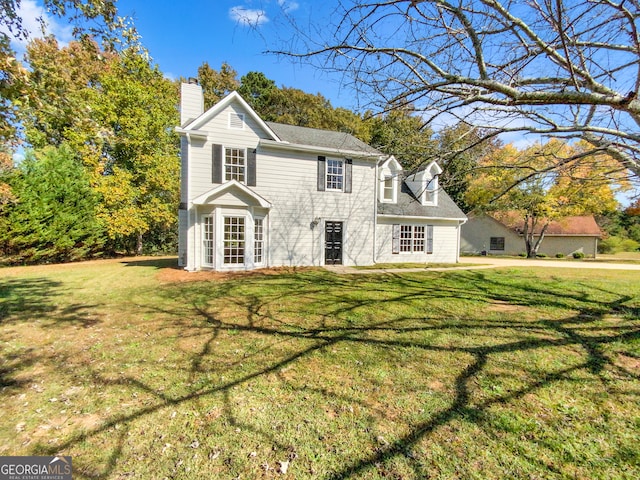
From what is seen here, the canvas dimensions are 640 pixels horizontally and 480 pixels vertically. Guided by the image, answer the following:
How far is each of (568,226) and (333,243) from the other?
25.9 m

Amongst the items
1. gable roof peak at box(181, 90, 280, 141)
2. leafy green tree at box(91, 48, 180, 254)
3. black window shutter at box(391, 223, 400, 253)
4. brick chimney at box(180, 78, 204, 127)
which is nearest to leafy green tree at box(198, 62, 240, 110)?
leafy green tree at box(91, 48, 180, 254)

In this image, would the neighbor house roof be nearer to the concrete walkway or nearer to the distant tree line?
the distant tree line

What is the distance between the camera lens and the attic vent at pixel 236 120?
12.2m

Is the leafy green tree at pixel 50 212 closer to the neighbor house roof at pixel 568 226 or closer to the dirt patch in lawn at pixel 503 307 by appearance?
the dirt patch in lawn at pixel 503 307

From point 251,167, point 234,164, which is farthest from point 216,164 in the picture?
point 251,167

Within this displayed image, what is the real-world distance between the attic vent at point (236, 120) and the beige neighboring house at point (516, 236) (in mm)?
23840

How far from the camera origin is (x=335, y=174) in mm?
13781

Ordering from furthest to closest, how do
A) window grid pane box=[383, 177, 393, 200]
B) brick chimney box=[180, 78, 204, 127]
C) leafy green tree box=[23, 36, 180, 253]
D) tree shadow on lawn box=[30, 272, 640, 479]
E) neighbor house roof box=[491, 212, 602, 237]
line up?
neighbor house roof box=[491, 212, 602, 237] → leafy green tree box=[23, 36, 180, 253] → window grid pane box=[383, 177, 393, 200] → brick chimney box=[180, 78, 204, 127] → tree shadow on lawn box=[30, 272, 640, 479]

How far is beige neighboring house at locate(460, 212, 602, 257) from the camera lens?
91.4ft

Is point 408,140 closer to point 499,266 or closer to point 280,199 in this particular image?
point 280,199

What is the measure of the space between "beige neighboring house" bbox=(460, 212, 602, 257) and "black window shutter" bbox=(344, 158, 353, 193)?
19169 millimetres

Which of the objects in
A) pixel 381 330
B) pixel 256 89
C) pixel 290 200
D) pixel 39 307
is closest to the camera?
pixel 381 330

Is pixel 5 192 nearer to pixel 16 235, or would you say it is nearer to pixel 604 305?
pixel 16 235

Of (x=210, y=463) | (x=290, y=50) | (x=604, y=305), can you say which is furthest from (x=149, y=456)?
Answer: (x=604, y=305)
